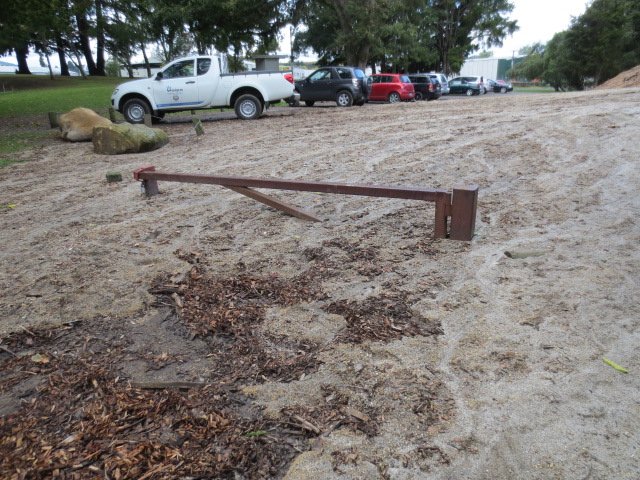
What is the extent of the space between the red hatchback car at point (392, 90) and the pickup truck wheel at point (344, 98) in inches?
162

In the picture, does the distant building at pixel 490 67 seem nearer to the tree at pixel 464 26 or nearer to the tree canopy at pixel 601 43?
the tree at pixel 464 26

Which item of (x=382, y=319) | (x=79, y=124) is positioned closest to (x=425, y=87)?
(x=79, y=124)

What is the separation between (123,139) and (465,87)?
3074 cm

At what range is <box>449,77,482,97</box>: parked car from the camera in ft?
115

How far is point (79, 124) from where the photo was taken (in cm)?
1173

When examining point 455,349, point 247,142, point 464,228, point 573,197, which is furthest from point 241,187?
point 247,142

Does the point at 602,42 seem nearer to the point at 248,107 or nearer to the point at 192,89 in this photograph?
the point at 248,107

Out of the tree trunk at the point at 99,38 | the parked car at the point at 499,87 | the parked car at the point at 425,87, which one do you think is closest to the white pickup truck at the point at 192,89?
the parked car at the point at 425,87

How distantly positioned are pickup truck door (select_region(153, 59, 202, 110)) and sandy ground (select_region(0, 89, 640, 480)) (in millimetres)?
6090

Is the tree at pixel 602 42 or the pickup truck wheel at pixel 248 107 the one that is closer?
the pickup truck wheel at pixel 248 107

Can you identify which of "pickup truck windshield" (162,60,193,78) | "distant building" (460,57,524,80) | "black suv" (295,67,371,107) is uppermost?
"distant building" (460,57,524,80)

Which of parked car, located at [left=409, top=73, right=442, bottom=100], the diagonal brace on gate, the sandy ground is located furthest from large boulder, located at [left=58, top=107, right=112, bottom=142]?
parked car, located at [left=409, top=73, right=442, bottom=100]

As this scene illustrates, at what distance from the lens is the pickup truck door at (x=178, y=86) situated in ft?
45.4

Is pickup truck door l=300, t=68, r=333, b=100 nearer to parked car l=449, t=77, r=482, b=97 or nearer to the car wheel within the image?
the car wheel
